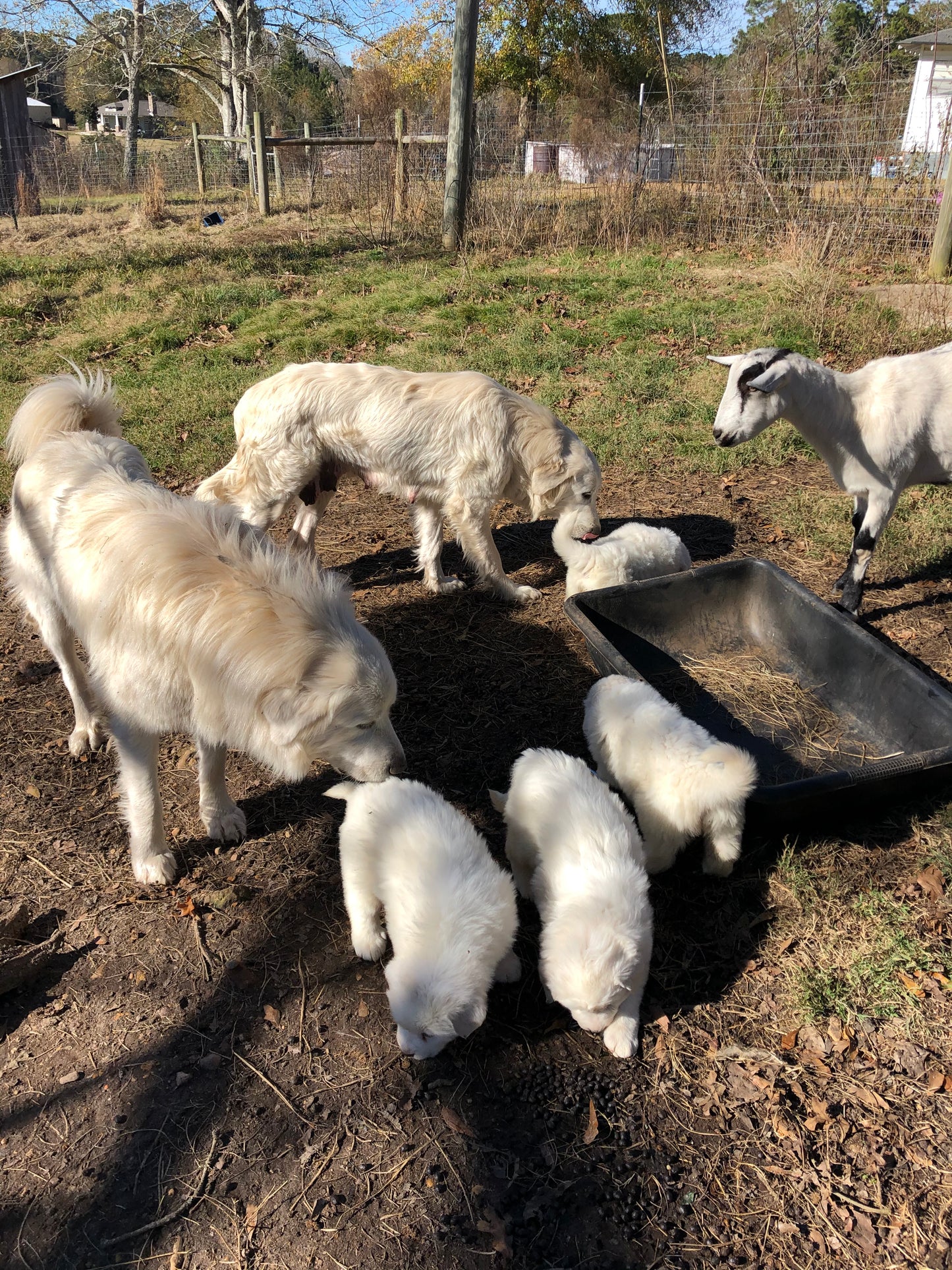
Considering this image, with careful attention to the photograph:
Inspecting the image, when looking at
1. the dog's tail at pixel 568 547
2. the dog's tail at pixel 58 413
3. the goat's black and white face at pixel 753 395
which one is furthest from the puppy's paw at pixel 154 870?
the goat's black and white face at pixel 753 395

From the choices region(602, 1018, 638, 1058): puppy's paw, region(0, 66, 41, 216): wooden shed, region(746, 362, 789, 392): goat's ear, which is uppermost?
region(0, 66, 41, 216): wooden shed

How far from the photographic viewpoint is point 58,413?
3639mm

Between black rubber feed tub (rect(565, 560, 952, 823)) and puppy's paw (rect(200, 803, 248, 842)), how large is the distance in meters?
1.84

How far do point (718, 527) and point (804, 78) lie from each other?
35.1 ft

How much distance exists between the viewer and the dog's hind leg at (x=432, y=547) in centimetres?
549

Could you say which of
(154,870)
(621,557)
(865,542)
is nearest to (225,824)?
(154,870)

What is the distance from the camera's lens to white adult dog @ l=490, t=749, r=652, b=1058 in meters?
2.48

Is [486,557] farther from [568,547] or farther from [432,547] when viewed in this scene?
[568,547]

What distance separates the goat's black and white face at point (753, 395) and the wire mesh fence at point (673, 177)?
7.53 m

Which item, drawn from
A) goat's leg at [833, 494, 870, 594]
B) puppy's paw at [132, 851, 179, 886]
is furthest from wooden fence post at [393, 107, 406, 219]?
puppy's paw at [132, 851, 179, 886]

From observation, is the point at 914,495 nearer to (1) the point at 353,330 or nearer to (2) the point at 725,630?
(2) the point at 725,630

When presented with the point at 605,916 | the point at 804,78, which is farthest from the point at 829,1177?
the point at 804,78

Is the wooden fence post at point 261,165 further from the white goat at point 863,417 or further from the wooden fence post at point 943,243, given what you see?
the white goat at point 863,417

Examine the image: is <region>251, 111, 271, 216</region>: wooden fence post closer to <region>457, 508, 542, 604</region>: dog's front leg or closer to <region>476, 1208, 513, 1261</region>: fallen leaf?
<region>457, 508, 542, 604</region>: dog's front leg
